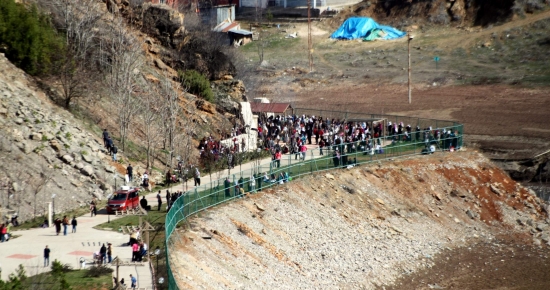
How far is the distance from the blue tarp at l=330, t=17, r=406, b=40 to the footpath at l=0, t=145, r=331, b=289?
6718 cm

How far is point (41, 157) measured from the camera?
49594mm

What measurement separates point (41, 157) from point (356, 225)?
16688 millimetres

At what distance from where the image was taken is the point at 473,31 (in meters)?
105

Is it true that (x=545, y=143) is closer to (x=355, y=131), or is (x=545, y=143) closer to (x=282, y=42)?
(x=355, y=131)

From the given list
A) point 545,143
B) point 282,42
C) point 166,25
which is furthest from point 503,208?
point 282,42

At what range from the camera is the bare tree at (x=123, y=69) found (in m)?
58.1

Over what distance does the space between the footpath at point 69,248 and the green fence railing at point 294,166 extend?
1.58 metres

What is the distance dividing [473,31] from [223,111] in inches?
1739

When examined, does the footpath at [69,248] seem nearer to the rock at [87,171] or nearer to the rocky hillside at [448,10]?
the rock at [87,171]

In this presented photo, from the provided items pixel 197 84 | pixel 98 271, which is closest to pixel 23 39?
pixel 197 84

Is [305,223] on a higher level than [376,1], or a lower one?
lower

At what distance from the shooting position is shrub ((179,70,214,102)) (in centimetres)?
6856

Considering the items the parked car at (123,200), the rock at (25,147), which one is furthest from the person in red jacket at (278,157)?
the rock at (25,147)

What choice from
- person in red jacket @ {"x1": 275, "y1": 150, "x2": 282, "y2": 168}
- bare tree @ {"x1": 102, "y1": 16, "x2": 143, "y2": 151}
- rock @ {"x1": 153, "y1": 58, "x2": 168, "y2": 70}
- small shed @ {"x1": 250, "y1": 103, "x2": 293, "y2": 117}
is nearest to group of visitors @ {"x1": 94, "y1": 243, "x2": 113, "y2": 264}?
person in red jacket @ {"x1": 275, "y1": 150, "x2": 282, "y2": 168}
